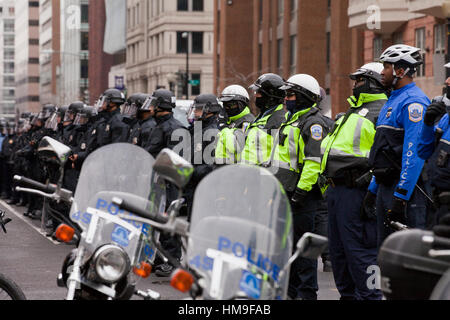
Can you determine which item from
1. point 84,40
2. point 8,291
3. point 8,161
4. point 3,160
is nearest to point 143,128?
point 8,291

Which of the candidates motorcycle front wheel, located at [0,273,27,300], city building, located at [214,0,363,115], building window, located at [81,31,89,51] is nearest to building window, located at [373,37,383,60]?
city building, located at [214,0,363,115]

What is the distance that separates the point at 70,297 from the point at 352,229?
3265mm

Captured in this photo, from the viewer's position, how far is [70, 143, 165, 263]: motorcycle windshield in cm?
540

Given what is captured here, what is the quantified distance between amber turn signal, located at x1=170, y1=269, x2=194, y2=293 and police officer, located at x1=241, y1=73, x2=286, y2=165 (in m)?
4.74

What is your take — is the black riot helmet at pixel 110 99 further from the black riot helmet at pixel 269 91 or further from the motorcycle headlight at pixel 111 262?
the motorcycle headlight at pixel 111 262

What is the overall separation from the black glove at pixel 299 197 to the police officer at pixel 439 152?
1288mm

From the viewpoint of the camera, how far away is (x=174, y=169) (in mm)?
4379

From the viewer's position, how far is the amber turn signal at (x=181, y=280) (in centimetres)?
408

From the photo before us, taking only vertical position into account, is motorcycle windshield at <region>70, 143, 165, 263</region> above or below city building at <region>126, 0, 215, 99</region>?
below

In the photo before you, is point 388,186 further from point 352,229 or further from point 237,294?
point 237,294

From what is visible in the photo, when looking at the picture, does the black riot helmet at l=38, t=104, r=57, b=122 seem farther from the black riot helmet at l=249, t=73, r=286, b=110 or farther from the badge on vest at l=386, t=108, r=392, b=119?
the badge on vest at l=386, t=108, r=392, b=119

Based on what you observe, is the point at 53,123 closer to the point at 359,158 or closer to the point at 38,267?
the point at 38,267

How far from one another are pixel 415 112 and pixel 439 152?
623 mm
